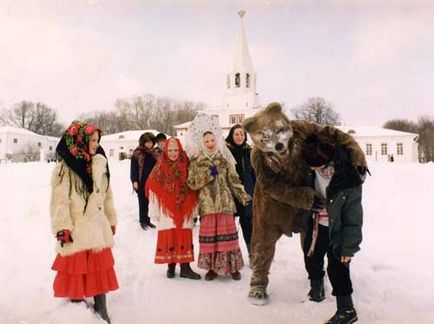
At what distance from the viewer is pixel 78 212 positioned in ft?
11.7

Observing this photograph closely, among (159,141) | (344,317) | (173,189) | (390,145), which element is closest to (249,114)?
(390,145)

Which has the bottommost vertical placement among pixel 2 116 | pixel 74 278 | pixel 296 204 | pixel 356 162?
pixel 74 278

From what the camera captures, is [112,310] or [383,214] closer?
[112,310]

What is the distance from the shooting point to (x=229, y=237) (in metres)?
4.83

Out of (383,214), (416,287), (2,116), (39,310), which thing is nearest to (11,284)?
(39,310)

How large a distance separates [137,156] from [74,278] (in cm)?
426

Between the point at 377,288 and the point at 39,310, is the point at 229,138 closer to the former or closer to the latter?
the point at 377,288

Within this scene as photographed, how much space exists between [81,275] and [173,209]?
1.65 m

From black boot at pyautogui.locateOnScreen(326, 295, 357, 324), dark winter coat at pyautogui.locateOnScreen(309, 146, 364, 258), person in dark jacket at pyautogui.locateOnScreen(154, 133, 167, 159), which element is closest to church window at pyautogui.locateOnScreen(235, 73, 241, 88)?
person in dark jacket at pyautogui.locateOnScreen(154, 133, 167, 159)

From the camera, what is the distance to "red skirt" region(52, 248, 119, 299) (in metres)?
3.47

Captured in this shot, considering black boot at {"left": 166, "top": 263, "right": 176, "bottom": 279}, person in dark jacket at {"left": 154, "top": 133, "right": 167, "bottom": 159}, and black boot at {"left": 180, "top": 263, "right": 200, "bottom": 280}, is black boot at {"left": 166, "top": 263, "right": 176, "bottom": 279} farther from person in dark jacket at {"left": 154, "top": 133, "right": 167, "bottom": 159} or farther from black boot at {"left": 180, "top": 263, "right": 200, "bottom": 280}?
person in dark jacket at {"left": 154, "top": 133, "right": 167, "bottom": 159}

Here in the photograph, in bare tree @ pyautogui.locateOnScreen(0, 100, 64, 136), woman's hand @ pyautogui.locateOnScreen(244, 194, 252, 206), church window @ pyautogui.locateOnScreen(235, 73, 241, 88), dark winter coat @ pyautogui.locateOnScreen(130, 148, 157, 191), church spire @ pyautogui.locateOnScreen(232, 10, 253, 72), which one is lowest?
woman's hand @ pyautogui.locateOnScreen(244, 194, 252, 206)

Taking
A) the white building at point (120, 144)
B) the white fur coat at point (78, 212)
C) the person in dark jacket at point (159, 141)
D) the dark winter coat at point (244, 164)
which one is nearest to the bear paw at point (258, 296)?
the white fur coat at point (78, 212)

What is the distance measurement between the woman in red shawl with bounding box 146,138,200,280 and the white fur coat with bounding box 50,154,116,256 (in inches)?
50.7
